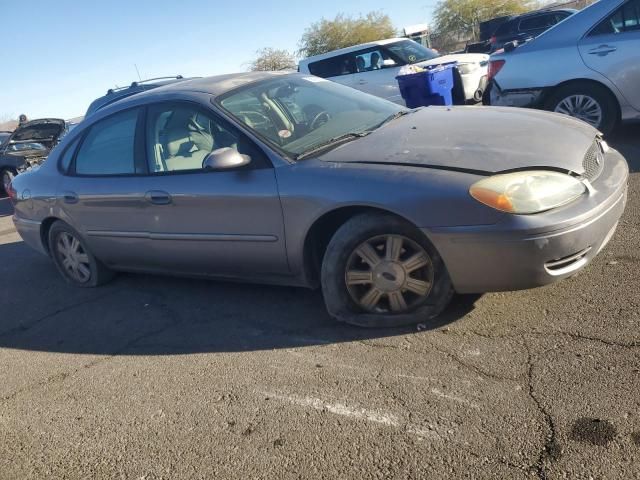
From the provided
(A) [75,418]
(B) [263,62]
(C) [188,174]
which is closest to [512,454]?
(A) [75,418]

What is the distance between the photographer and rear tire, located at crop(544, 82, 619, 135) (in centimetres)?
615

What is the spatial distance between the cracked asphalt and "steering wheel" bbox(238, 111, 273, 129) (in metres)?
Answer: 1.17

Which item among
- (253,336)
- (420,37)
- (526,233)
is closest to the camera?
(526,233)

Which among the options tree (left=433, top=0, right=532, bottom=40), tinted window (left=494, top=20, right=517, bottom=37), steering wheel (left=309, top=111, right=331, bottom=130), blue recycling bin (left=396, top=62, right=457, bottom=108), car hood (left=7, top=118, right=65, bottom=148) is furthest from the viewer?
tree (left=433, top=0, right=532, bottom=40)

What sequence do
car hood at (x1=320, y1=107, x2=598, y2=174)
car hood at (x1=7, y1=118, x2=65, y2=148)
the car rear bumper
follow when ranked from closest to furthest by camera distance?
car hood at (x1=320, y1=107, x2=598, y2=174), the car rear bumper, car hood at (x1=7, y1=118, x2=65, y2=148)

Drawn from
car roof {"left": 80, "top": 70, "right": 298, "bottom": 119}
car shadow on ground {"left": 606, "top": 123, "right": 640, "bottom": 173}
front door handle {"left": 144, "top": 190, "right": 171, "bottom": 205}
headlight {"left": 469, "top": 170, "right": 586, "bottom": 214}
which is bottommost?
car shadow on ground {"left": 606, "top": 123, "right": 640, "bottom": 173}

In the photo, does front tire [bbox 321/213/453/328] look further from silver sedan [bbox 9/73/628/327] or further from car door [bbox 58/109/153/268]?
car door [bbox 58/109/153/268]

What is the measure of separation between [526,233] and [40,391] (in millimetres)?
2831

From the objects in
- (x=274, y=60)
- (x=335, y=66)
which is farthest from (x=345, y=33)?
(x=335, y=66)

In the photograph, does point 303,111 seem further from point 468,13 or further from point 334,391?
point 468,13

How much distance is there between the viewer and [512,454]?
2.18 metres

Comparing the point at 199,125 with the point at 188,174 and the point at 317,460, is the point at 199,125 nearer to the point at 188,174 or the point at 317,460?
the point at 188,174

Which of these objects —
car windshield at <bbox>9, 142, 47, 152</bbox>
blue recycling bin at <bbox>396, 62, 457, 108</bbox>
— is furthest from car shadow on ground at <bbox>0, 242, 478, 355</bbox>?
car windshield at <bbox>9, 142, 47, 152</bbox>

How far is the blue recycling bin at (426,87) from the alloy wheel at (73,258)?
5.27 meters
